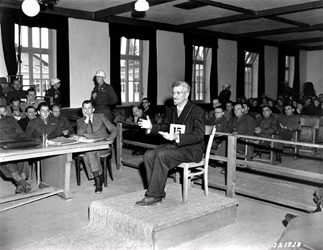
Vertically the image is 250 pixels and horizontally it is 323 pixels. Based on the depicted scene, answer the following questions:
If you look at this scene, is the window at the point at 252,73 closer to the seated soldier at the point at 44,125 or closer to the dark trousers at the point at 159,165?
the seated soldier at the point at 44,125

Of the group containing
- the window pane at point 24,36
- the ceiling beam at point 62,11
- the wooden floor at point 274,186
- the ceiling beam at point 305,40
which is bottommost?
the wooden floor at point 274,186

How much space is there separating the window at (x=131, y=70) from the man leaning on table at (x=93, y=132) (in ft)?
18.1

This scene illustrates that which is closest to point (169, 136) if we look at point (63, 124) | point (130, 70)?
point (63, 124)

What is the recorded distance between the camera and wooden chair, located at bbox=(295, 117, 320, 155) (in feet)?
24.5

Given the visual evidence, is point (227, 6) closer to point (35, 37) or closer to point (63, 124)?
point (35, 37)

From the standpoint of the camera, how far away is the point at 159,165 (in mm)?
3744

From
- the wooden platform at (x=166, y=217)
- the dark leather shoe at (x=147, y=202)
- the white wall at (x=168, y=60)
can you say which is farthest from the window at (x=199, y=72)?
the dark leather shoe at (x=147, y=202)

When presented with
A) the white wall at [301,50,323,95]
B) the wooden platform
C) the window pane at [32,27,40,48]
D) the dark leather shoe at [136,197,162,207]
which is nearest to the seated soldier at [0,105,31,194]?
the wooden platform

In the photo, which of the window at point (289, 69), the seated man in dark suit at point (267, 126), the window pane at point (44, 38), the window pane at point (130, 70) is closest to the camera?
the seated man in dark suit at point (267, 126)

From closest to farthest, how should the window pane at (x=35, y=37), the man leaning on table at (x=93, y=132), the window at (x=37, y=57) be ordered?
the man leaning on table at (x=93, y=132) < the window at (x=37, y=57) < the window pane at (x=35, y=37)

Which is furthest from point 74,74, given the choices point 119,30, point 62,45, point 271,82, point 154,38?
point 271,82

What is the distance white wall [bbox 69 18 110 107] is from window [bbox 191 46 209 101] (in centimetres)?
348

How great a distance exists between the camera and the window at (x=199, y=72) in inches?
492

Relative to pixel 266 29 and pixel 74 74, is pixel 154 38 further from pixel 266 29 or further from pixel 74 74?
pixel 266 29
